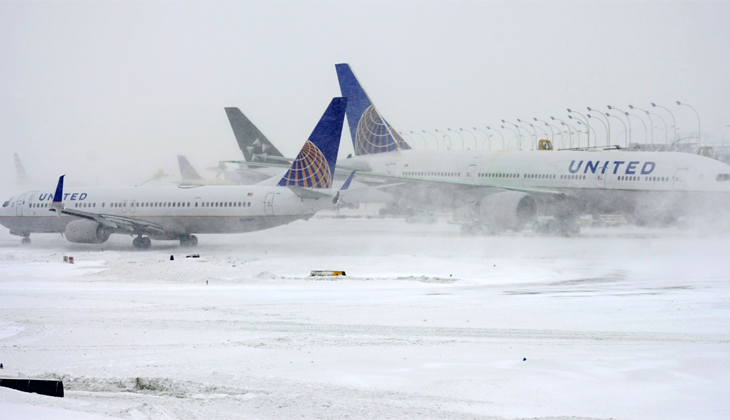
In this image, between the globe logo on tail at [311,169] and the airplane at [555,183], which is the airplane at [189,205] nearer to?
the globe logo on tail at [311,169]

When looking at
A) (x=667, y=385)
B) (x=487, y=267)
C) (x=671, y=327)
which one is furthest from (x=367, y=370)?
(x=487, y=267)

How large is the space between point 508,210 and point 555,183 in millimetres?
3062

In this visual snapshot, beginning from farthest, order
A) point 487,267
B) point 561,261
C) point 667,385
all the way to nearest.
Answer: point 561,261 → point 487,267 → point 667,385

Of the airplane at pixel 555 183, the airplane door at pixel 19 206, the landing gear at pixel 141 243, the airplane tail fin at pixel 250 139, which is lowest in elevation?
the landing gear at pixel 141 243

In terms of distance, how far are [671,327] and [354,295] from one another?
7340 mm

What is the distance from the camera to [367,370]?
1005 centimetres

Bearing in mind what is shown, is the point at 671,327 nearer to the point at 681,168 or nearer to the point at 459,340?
the point at 459,340

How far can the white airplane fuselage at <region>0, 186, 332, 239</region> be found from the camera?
3394 cm

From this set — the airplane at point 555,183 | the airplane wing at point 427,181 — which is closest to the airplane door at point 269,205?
the airplane wing at point 427,181

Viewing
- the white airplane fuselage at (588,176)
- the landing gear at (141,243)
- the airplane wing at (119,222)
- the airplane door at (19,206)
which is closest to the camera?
the white airplane fuselage at (588,176)

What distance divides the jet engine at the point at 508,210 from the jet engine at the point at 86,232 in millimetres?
19405

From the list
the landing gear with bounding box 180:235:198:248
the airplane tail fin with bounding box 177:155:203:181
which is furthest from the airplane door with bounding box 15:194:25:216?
the airplane tail fin with bounding box 177:155:203:181

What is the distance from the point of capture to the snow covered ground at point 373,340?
8.48 metres

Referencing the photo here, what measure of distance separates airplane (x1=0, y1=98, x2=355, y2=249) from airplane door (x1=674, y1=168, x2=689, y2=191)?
607 inches
